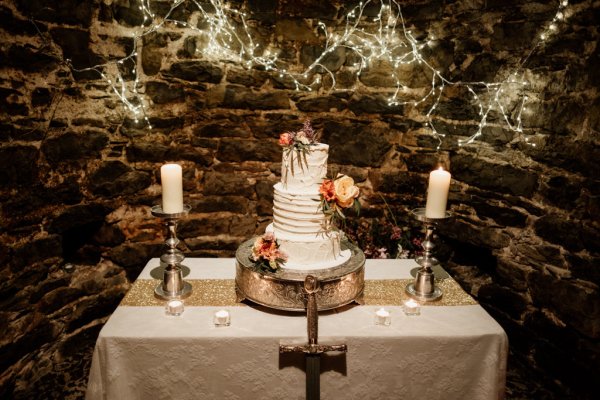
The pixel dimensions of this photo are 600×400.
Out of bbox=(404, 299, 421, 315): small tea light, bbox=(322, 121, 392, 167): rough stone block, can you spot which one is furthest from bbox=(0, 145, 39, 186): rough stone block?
bbox=(404, 299, 421, 315): small tea light

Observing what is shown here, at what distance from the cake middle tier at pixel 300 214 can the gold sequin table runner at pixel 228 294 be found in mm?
464

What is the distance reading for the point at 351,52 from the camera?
3582 mm

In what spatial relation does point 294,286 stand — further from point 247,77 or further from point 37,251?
point 247,77

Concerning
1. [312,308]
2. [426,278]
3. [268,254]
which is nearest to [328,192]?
[268,254]

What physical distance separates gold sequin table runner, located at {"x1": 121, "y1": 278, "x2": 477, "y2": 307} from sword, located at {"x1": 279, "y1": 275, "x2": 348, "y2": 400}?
1.47 feet

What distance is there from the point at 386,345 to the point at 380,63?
240cm

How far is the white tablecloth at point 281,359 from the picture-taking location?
6.49 ft

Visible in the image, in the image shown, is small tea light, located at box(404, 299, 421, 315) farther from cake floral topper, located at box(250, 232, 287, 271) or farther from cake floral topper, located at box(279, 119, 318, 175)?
cake floral topper, located at box(279, 119, 318, 175)

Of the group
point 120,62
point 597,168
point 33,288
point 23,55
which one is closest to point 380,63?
point 597,168

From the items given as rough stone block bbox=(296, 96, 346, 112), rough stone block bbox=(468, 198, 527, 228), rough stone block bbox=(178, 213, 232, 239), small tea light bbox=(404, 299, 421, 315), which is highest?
rough stone block bbox=(296, 96, 346, 112)

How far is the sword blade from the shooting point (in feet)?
6.37

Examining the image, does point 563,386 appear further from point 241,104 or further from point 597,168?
point 241,104

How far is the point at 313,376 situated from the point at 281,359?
0.53 feet

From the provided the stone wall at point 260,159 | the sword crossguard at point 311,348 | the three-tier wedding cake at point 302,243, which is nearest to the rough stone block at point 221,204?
the stone wall at point 260,159
